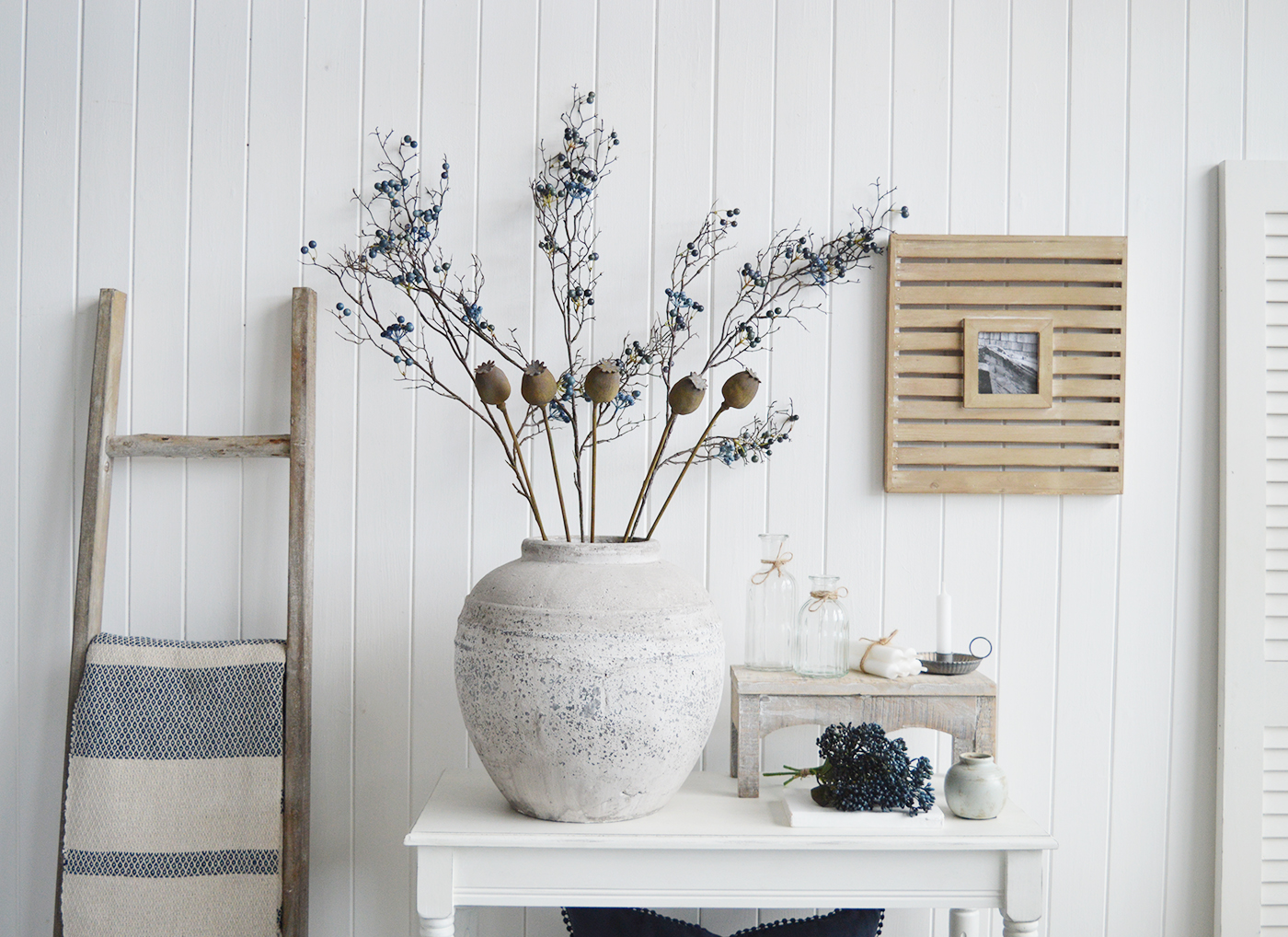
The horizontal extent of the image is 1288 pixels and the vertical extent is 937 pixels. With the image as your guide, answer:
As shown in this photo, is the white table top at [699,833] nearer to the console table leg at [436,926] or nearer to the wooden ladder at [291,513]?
the console table leg at [436,926]

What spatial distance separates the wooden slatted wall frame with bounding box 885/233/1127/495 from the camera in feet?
5.16

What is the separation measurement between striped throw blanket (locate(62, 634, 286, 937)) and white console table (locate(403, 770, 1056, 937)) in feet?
1.28

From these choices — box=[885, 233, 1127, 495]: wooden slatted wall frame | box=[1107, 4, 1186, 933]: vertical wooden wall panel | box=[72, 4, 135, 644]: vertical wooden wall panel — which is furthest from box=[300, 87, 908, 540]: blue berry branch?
box=[1107, 4, 1186, 933]: vertical wooden wall panel

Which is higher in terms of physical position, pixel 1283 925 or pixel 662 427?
pixel 662 427

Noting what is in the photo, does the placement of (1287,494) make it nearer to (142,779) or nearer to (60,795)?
(142,779)

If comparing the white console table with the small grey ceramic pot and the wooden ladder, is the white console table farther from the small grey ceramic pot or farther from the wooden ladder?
the wooden ladder

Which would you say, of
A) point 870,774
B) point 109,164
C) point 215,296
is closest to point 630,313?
point 215,296

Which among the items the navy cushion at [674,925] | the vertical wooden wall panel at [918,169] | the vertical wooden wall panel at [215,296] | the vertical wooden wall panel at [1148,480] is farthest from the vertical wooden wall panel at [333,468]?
the vertical wooden wall panel at [1148,480]

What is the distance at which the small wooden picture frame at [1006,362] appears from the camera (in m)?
1.57

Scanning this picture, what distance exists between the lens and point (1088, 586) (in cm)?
161

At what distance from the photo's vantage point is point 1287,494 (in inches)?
62.3

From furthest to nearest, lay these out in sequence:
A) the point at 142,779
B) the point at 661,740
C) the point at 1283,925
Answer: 1. the point at 1283,925
2. the point at 142,779
3. the point at 661,740

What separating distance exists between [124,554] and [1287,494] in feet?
6.48

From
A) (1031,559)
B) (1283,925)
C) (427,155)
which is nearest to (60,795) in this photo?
(427,155)
